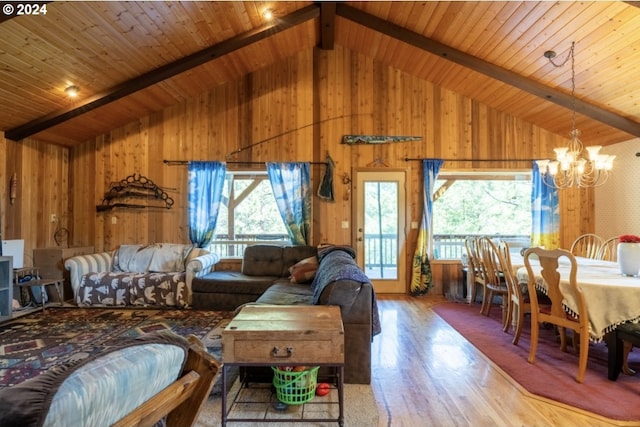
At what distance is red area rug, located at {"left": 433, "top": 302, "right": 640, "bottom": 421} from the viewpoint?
216cm

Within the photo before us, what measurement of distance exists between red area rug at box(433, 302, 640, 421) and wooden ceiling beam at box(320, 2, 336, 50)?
14.4 feet

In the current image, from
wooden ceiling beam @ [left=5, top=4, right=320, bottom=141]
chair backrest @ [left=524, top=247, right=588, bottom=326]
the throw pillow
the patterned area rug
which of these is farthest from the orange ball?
wooden ceiling beam @ [left=5, top=4, right=320, bottom=141]

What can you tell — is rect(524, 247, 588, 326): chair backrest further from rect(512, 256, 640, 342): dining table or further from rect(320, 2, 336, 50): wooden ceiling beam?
rect(320, 2, 336, 50): wooden ceiling beam

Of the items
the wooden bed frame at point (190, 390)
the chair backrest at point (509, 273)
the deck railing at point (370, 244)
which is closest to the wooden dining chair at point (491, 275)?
the chair backrest at point (509, 273)

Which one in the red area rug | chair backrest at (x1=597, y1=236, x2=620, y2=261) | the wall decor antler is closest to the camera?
the red area rug

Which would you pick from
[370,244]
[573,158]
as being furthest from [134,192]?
[573,158]

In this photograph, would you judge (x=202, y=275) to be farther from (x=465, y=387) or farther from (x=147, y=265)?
(x=465, y=387)

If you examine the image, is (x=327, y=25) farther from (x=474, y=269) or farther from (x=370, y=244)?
(x=474, y=269)

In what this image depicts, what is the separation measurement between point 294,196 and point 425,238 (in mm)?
2241

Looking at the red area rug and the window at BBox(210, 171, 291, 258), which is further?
the window at BBox(210, 171, 291, 258)

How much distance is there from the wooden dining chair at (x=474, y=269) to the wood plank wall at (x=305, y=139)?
0.70 m

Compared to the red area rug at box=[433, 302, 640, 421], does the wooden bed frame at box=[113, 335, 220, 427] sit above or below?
above

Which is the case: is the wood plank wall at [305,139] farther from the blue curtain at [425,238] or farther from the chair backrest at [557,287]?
the chair backrest at [557,287]

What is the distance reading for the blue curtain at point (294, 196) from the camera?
5281 mm
